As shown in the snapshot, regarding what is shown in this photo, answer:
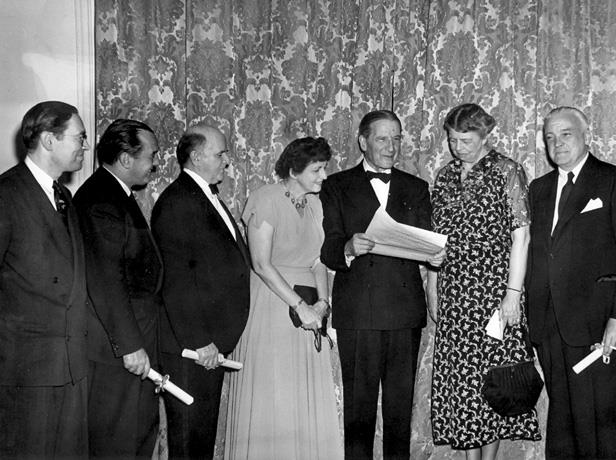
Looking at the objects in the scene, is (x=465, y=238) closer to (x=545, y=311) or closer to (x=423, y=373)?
(x=545, y=311)

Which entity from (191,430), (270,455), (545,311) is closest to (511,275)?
(545,311)

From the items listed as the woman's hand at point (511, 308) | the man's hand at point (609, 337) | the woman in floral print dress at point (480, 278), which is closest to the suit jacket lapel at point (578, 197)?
the woman in floral print dress at point (480, 278)

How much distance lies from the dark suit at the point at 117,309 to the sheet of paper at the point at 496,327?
1.54 m

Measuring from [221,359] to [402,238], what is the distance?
0.99 m

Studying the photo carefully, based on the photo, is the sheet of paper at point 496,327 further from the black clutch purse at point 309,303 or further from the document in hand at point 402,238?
the black clutch purse at point 309,303

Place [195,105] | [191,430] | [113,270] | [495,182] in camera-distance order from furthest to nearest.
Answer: [195,105], [495,182], [191,430], [113,270]

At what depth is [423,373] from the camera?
429 cm

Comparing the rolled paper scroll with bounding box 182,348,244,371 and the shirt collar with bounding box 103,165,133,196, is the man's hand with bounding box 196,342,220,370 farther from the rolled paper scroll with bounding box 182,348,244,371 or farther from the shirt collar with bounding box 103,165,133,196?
the shirt collar with bounding box 103,165,133,196

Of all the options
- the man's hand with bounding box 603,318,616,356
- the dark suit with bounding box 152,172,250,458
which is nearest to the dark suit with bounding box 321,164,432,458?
the dark suit with bounding box 152,172,250,458

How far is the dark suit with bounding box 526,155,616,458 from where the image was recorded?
3543 mm

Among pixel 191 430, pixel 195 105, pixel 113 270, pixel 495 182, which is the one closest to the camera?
pixel 113 270

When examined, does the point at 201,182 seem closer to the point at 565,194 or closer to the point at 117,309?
the point at 117,309

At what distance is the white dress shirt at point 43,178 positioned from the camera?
284 centimetres

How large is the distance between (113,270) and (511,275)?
6.01 ft
